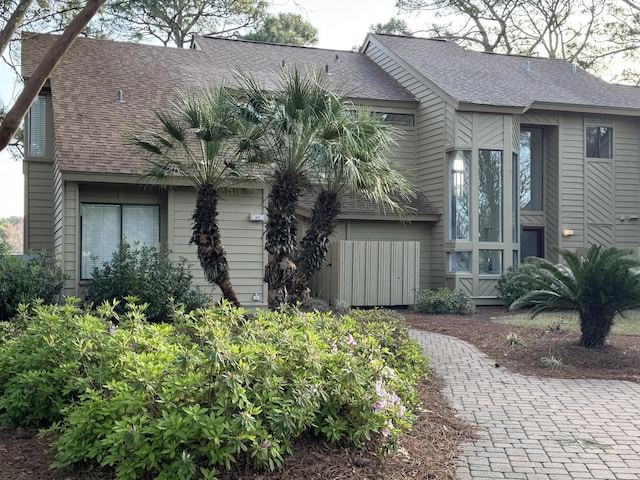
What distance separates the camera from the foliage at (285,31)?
28641mm

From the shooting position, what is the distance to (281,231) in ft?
35.4

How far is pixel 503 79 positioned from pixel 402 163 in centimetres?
430

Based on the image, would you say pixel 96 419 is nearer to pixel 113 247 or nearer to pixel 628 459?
pixel 628 459

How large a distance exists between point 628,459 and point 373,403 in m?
2.16

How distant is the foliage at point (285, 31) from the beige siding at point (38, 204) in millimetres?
15149

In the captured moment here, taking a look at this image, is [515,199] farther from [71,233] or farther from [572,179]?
[71,233]

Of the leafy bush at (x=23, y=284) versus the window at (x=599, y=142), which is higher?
the window at (x=599, y=142)

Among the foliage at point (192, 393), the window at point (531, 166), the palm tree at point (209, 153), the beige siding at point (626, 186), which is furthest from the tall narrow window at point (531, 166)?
the foliage at point (192, 393)

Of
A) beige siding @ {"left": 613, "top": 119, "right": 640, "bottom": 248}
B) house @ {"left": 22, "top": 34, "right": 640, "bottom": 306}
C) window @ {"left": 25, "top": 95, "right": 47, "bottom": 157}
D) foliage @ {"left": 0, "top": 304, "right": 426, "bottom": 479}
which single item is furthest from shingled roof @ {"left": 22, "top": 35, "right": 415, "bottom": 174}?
foliage @ {"left": 0, "top": 304, "right": 426, "bottom": 479}

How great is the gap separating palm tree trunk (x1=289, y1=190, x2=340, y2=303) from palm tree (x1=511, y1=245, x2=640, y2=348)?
3.59 m

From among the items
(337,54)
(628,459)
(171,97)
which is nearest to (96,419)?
(628,459)

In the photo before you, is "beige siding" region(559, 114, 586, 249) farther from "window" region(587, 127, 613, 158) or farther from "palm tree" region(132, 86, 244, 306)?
"palm tree" region(132, 86, 244, 306)

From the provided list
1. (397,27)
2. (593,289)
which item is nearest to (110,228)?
(593,289)

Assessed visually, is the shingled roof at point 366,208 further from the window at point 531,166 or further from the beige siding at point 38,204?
the beige siding at point 38,204
